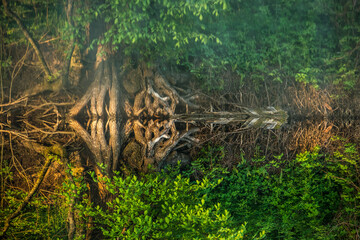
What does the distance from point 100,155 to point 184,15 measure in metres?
3.81

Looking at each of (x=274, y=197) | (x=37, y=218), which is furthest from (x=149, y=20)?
(x=274, y=197)

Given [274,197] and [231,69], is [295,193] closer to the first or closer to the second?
[274,197]

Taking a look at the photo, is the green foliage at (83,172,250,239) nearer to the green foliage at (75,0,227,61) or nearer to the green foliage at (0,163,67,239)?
the green foliage at (0,163,67,239)

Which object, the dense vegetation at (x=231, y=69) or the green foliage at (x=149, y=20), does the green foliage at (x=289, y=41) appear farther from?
the green foliage at (x=149, y=20)

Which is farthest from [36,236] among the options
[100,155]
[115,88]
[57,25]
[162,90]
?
[57,25]

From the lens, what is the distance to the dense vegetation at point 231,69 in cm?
684

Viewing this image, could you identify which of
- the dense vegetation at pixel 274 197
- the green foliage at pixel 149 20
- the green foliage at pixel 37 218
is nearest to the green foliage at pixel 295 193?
the dense vegetation at pixel 274 197

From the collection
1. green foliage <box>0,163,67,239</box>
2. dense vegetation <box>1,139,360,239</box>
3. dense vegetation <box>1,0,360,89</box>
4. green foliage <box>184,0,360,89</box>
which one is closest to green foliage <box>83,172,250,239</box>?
dense vegetation <box>1,139,360,239</box>

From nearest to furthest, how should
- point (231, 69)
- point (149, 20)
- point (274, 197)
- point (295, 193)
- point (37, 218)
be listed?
point (149, 20) → point (37, 218) → point (295, 193) → point (274, 197) → point (231, 69)

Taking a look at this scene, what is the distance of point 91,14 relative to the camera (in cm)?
688

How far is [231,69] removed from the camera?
880cm

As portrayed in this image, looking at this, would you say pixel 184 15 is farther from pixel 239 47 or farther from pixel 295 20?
pixel 295 20

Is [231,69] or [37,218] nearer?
[37,218]

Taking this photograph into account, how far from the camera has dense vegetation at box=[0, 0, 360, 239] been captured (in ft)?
22.5
